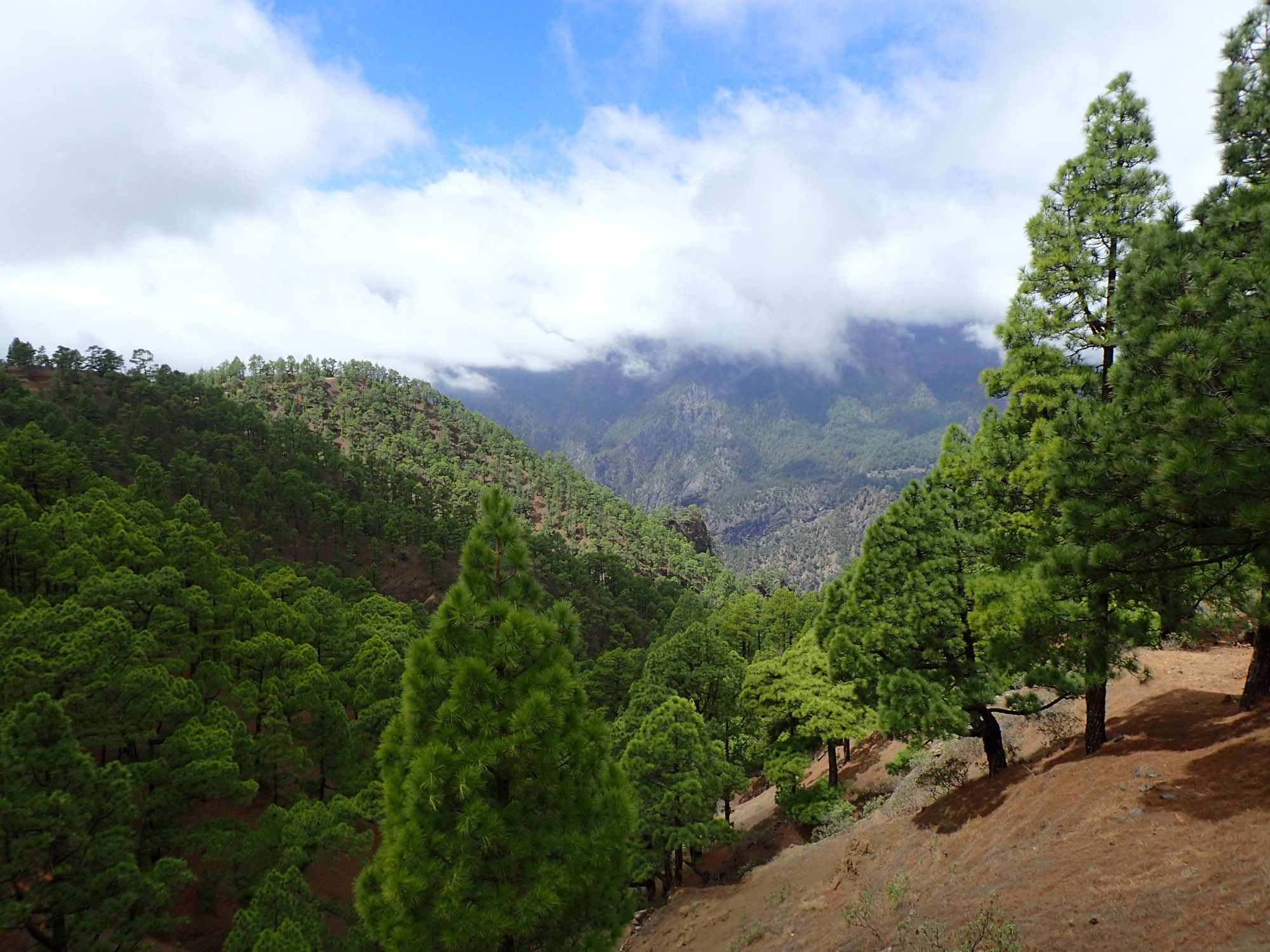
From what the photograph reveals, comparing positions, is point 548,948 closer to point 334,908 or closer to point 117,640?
point 334,908

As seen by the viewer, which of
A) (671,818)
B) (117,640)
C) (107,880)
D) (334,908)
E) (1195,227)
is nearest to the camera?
(1195,227)

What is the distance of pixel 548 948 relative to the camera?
28.9ft

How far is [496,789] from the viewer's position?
9.05m

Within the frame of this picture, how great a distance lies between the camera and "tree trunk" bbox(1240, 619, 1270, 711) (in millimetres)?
12906

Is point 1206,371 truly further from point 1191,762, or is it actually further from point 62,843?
point 62,843

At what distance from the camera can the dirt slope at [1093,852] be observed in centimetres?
812

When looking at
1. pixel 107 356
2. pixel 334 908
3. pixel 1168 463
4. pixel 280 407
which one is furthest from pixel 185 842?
pixel 280 407

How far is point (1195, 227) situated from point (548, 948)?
1320cm

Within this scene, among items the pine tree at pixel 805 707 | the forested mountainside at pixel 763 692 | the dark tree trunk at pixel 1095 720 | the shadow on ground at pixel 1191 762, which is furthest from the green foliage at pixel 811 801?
the dark tree trunk at pixel 1095 720

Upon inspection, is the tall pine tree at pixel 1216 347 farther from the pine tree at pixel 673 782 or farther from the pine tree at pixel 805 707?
the pine tree at pixel 805 707

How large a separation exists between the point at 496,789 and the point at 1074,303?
14.8 meters

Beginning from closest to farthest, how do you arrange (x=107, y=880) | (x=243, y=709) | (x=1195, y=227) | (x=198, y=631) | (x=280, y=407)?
(x=1195, y=227), (x=107, y=880), (x=243, y=709), (x=198, y=631), (x=280, y=407)

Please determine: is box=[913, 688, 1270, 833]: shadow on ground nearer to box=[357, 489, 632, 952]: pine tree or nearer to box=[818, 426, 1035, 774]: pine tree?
box=[818, 426, 1035, 774]: pine tree

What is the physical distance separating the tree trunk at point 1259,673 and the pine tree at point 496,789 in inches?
539
